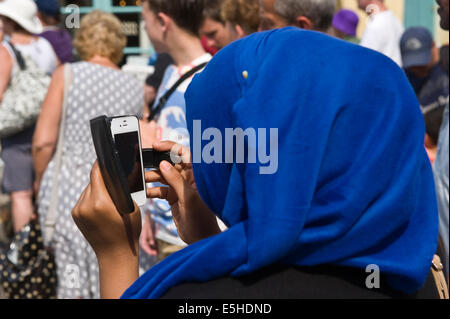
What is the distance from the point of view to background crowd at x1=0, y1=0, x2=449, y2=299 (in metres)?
3.14

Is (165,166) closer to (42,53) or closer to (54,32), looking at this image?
(42,53)

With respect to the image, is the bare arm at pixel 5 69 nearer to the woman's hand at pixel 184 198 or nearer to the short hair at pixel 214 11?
the short hair at pixel 214 11

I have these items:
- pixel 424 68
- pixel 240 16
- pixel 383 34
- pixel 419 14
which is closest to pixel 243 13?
pixel 240 16

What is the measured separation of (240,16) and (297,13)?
70cm

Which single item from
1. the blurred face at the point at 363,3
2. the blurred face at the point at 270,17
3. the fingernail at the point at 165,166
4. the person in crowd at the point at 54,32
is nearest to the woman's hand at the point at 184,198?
the fingernail at the point at 165,166

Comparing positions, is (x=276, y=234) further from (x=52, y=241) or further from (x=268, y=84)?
(x=52, y=241)

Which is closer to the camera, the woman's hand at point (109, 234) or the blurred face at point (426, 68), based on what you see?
the woman's hand at point (109, 234)

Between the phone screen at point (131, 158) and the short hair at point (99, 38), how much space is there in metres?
2.47

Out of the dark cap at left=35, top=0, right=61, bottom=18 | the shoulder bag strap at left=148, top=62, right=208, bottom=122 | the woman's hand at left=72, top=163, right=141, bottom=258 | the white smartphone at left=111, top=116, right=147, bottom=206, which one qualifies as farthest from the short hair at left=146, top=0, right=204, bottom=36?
the dark cap at left=35, top=0, right=61, bottom=18

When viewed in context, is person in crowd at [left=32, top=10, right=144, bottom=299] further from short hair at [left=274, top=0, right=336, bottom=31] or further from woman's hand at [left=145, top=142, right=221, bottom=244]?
woman's hand at [left=145, top=142, right=221, bottom=244]

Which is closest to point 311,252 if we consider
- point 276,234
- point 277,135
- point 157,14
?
point 276,234

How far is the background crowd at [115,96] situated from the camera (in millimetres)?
3145

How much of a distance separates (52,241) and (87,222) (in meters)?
2.31

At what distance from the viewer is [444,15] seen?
3.17 metres
